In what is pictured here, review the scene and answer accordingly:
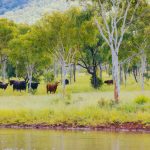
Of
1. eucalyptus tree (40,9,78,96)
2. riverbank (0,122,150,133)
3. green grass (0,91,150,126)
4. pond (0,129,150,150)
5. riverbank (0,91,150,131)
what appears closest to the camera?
pond (0,129,150,150)

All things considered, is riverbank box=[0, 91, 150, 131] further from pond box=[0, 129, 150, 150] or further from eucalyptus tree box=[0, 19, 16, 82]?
eucalyptus tree box=[0, 19, 16, 82]

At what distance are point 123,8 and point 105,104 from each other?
13.0 metres

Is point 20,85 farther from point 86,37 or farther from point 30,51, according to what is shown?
point 86,37

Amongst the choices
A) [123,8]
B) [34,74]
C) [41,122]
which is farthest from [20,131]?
[34,74]

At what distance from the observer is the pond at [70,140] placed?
29.7 meters

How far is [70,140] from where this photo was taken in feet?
108

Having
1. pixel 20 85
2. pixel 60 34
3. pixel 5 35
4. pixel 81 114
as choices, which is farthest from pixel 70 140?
pixel 5 35

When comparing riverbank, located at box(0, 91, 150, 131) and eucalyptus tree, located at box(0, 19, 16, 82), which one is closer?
riverbank, located at box(0, 91, 150, 131)

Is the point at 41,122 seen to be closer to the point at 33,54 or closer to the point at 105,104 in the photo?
the point at 105,104

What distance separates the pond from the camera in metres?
29.7

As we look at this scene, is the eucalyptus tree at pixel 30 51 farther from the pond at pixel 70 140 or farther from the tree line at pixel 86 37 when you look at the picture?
the pond at pixel 70 140

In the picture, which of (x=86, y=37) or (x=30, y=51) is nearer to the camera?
(x=86, y=37)

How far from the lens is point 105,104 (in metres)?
44.2

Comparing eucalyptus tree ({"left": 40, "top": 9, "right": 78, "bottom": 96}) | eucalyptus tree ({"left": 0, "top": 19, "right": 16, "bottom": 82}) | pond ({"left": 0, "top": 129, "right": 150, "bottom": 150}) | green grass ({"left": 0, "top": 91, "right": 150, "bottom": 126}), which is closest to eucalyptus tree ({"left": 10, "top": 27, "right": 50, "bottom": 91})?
eucalyptus tree ({"left": 40, "top": 9, "right": 78, "bottom": 96})
